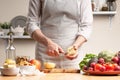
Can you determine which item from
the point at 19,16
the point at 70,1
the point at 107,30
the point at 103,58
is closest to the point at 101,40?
the point at 107,30

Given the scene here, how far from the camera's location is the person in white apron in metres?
2.60

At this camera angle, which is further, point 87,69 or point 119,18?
point 119,18

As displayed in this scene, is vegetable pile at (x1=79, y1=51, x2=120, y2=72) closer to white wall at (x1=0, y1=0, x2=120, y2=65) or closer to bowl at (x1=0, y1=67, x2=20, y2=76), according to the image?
bowl at (x1=0, y1=67, x2=20, y2=76)

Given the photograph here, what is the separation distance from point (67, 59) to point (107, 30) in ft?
7.56

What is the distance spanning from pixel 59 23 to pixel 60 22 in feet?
0.03

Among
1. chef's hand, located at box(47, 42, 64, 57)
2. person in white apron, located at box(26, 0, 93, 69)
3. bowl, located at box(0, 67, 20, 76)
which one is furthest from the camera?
person in white apron, located at box(26, 0, 93, 69)

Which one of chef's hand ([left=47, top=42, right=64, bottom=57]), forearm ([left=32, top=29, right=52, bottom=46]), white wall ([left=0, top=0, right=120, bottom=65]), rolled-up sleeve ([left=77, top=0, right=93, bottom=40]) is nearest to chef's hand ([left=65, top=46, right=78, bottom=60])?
chef's hand ([left=47, top=42, right=64, bottom=57])

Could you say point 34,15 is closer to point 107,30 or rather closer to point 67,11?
point 67,11

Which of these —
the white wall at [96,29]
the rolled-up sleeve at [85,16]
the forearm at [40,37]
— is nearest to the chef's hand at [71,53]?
the forearm at [40,37]

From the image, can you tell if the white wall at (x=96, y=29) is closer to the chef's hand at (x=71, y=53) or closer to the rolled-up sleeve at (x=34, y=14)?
the rolled-up sleeve at (x=34, y=14)

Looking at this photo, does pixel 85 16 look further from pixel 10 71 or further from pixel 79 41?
pixel 10 71

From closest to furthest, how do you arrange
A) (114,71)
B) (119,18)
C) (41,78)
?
1. (41,78)
2. (114,71)
3. (119,18)

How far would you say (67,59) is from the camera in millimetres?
2553

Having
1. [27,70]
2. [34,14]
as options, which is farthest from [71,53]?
[34,14]
